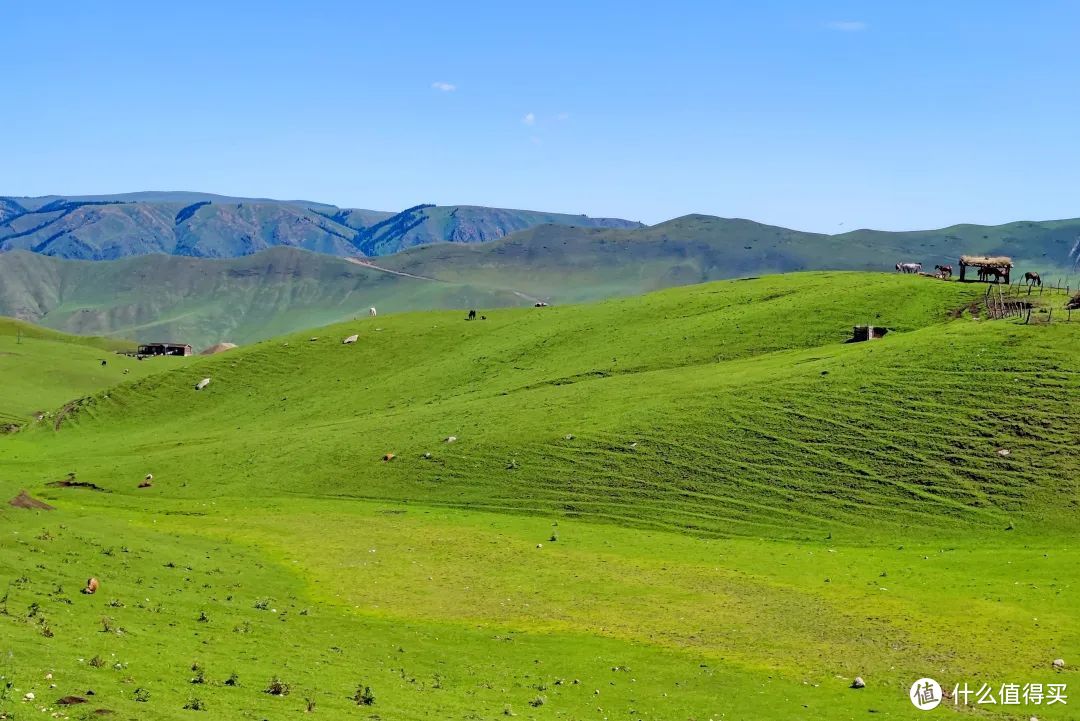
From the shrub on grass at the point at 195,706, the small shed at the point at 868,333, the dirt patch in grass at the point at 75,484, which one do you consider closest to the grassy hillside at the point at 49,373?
the dirt patch in grass at the point at 75,484

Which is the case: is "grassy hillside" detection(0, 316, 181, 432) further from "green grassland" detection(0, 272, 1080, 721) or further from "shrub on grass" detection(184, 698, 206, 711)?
"shrub on grass" detection(184, 698, 206, 711)

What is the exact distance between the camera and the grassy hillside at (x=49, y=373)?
423 ft

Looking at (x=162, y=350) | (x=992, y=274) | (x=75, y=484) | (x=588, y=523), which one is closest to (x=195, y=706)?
(x=588, y=523)

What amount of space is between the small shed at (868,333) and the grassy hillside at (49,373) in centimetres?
8962

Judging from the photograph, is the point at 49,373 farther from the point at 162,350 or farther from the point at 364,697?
the point at 364,697

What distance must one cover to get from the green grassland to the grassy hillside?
1264 cm

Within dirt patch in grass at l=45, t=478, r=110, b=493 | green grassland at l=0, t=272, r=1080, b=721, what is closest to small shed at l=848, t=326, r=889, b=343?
green grassland at l=0, t=272, r=1080, b=721

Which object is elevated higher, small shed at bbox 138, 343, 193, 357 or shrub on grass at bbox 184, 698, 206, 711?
shrub on grass at bbox 184, 698, 206, 711

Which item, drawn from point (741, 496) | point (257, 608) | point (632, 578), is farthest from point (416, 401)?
point (257, 608)

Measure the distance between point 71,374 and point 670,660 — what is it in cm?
13320

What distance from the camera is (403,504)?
74250mm

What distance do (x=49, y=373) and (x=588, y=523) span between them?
112 m

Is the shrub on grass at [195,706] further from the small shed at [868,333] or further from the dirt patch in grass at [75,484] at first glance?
the small shed at [868,333]

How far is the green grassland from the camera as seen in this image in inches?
1382
